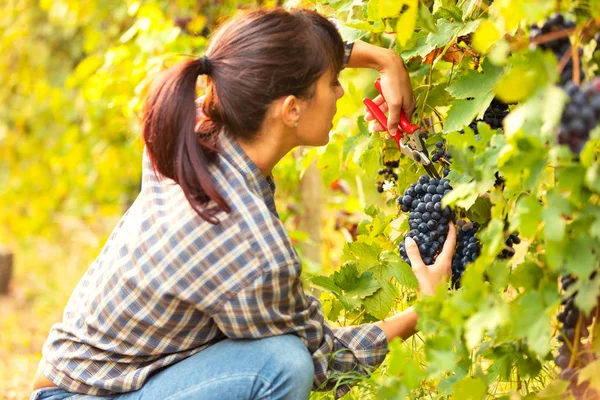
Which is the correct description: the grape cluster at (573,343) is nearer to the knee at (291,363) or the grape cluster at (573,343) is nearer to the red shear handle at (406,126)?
the knee at (291,363)

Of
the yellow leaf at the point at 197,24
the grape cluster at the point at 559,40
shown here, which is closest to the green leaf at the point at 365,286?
the grape cluster at the point at 559,40

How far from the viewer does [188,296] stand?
5.44ft

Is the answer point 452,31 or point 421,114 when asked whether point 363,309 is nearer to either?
point 421,114

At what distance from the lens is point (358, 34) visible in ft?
6.55

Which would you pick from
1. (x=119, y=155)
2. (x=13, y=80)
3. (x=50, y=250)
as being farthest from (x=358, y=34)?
(x=50, y=250)

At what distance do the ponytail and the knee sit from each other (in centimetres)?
30

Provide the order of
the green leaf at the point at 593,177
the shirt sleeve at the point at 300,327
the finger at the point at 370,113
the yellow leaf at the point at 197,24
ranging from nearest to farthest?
the green leaf at the point at 593,177
the shirt sleeve at the point at 300,327
the finger at the point at 370,113
the yellow leaf at the point at 197,24

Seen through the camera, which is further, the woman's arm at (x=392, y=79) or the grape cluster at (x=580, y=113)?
the woman's arm at (x=392, y=79)

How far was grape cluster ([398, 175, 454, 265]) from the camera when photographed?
1753 mm

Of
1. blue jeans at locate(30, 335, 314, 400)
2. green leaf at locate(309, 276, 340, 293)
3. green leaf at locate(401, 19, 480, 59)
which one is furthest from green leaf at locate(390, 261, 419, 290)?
green leaf at locate(401, 19, 480, 59)

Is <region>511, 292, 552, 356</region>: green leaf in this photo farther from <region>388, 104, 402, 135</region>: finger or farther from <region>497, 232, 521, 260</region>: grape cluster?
<region>388, 104, 402, 135</region>: finger

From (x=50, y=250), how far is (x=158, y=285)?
5.40 metres

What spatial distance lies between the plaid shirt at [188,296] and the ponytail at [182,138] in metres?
0.03

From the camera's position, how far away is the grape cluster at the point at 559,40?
1.26 meters
